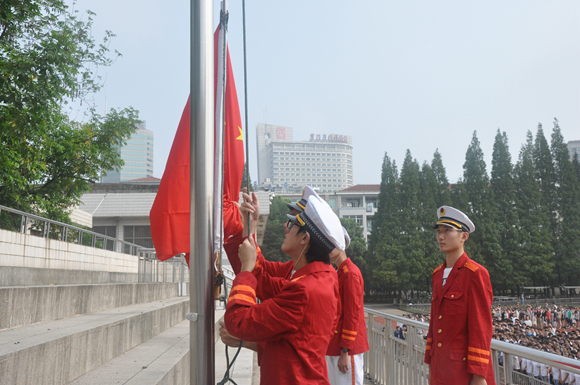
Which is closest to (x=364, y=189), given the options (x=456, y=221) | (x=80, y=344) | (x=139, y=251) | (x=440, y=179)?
(x=440, y=179)

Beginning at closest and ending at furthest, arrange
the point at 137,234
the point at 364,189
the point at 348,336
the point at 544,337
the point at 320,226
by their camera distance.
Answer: the point at 320,226 < the point at 348,336 < the point at 544,337 < the point at 137,234 < the point at 364,189

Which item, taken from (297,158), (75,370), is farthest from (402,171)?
(297,158)

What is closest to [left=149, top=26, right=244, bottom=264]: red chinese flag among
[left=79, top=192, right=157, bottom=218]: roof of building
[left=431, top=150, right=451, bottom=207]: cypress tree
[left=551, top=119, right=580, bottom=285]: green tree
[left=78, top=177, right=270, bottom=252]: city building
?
[left=78, top=177, right=270, bottom=252]: city building

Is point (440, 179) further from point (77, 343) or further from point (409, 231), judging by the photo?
point (77, 343)

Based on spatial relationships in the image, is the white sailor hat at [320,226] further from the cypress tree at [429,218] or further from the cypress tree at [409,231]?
the cypress tree at [409,231]

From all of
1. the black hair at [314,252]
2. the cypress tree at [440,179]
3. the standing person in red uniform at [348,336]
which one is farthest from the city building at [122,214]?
the cypress tree at [440,179]

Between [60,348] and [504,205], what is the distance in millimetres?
49450

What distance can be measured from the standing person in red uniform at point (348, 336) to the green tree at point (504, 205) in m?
46.0

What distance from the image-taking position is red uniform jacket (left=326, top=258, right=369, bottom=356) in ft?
14.0

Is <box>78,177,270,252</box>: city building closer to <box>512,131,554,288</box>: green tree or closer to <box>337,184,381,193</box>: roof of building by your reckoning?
<box>512,131,554,288</box>: green tree

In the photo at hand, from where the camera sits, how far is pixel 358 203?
85.0 metres

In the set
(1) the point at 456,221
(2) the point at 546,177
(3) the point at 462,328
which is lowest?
(3) the point at 462,328

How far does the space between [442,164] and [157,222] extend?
2001 inches

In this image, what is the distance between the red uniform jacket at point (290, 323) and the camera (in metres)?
1.81
